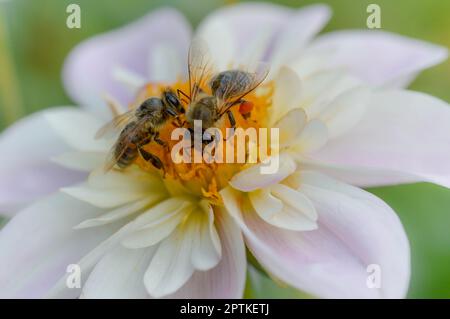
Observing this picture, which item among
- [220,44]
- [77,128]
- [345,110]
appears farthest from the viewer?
[220,44]

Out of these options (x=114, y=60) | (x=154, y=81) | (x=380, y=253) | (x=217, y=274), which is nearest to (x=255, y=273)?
(x=217, y=274)

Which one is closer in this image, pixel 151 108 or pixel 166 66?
pixel 151 108

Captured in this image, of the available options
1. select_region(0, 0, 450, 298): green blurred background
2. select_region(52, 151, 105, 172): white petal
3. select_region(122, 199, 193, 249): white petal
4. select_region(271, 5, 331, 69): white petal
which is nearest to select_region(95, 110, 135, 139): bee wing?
select_region(52, 151, 105, 172): white petal

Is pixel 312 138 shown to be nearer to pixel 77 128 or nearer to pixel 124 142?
pixel 124 142

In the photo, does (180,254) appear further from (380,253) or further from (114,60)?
(114,60)

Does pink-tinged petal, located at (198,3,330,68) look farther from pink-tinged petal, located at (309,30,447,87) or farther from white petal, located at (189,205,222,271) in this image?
white petal, located at (189,205,222,271)

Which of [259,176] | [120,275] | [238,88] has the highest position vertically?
[238,88]

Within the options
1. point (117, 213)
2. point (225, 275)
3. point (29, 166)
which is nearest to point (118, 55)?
point (29, 166)
